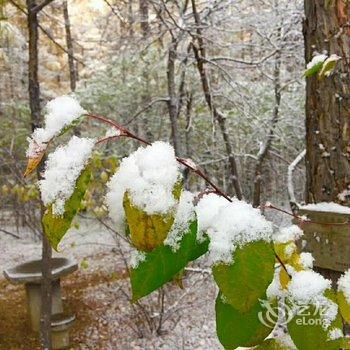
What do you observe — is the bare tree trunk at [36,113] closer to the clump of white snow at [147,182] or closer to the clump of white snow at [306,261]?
the clump of white snow at [306,261]

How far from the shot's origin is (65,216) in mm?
403

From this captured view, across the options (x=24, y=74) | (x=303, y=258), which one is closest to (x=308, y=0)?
(x=303, y=258)

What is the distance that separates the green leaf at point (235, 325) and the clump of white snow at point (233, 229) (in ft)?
0.24

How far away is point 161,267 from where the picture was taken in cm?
42

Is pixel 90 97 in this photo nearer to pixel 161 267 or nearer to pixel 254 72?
pixel 254 72

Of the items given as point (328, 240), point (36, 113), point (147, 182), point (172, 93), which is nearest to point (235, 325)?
point (147, 182)

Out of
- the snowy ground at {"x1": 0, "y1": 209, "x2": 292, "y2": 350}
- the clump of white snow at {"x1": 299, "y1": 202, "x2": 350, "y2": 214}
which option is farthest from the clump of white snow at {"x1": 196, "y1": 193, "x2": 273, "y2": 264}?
the snowy ground at {"x1": 0, "y1": 209, "x2": 292, "y2": 350}

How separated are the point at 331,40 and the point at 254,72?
5014 millimetres

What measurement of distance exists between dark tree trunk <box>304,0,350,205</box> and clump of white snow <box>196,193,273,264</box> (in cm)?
128

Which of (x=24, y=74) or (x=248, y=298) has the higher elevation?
(x=24, y=74)

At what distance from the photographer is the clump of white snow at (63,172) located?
406mm

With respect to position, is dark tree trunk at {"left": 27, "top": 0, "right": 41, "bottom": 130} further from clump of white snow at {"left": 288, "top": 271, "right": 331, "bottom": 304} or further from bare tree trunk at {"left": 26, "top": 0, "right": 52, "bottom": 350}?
clump of white snow at {"left": 288, "top": 271, "right": 331, "bottom": 304}

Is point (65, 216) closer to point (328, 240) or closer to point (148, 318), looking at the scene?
point (328, 240)
